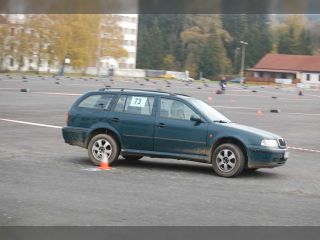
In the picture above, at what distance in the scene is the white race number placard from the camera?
42.3 ft

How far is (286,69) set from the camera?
9331 centimetres

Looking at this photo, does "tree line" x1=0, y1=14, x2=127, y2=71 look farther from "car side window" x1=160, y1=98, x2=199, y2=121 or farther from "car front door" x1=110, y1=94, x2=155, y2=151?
"car side window" x1=160, y1=98, x2=199, y2=121

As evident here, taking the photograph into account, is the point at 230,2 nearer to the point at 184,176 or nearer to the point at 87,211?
the point at 87,211

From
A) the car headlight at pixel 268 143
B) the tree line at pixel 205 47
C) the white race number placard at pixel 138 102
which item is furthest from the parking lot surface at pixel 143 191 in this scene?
the tree line at pixel 205 47

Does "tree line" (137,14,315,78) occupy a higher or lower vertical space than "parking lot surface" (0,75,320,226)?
higher

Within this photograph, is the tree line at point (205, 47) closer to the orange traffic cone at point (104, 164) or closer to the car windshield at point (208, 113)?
the car windshield at point (208, 113)

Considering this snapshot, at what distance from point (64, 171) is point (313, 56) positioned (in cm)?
8042

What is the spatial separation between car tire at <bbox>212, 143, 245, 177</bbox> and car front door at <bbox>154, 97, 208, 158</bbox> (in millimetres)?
342

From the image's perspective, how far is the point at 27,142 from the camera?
629 inches

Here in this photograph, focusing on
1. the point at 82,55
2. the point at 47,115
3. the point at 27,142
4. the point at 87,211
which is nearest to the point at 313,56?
the point at 82,55

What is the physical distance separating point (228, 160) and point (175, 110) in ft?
5.19

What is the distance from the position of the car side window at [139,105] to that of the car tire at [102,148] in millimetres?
726

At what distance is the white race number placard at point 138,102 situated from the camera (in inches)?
508

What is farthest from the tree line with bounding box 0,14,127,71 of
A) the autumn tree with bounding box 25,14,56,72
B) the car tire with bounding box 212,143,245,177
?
the car tire with bounding box 212,143,245,177
